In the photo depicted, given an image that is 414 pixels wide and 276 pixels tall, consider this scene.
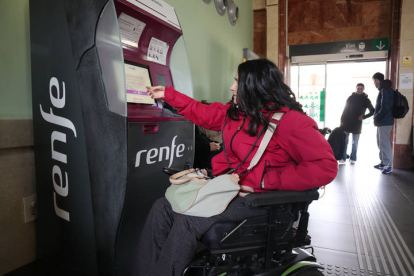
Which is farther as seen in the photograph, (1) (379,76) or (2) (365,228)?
(1) (379,76)

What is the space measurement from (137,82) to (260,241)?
1066 mm

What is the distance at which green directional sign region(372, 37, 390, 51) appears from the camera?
573 cm

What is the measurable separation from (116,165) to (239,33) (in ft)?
15.0

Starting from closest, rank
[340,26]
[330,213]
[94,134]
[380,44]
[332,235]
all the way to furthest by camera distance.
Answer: [94,134], [332,235], [330,213], [380,44], [340,26]

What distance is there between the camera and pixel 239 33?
536cm

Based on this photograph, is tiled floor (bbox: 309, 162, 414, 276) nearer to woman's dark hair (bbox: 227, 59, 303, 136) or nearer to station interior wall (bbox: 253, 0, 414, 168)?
woman's dark hair (bbox: 227, 59, 303, 136)

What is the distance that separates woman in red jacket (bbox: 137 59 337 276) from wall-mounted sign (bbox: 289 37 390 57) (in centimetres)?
556

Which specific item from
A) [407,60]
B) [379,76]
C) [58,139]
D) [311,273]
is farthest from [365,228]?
[407,60]

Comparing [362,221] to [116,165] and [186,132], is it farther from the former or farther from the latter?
[116,165]

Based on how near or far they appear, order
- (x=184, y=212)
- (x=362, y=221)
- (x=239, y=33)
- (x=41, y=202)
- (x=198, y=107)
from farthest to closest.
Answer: (x=239, y=33), (x=362, y=221), (x=41, y=202), (x=198, y=107), (x=184, y=212)

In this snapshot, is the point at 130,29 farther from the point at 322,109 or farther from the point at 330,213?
the point at 322,109

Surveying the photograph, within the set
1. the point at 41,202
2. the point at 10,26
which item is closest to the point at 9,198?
the point at 41,202

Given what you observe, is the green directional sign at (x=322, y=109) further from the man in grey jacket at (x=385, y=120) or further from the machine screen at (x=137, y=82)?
the machine screen at (x=137, y=82)

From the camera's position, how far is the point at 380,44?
5777 millimetres
